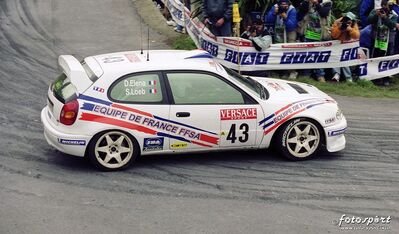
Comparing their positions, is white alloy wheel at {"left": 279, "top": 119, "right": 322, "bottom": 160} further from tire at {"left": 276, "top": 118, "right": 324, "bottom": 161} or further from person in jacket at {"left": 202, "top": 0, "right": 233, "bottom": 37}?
person in jacket at {"left": 202, "top": 0, "right": 233, "bottom": 37}

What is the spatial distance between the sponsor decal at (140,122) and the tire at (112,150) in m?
0.17

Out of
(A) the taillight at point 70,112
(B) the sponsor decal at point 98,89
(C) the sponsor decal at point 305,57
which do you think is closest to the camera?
(A) the taillight at point 70,112

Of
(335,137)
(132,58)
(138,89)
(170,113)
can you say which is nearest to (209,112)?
(170,113)

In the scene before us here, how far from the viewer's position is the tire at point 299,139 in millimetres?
8703

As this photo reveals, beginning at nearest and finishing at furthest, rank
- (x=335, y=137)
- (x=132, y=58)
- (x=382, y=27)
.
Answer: (x=132, y=58), (x=335, y=137), (x=382, y=27)

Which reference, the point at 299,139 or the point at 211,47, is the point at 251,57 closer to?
the point at 211,47

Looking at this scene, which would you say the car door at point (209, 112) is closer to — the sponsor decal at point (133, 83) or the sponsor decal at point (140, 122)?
the sponsor decal at point (140, 122)

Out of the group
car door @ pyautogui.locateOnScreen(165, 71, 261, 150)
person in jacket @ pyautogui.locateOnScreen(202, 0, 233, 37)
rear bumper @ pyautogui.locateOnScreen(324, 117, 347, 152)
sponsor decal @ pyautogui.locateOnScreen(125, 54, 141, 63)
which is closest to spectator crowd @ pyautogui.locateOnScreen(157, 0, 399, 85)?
person in jacket @ pyautogui.locateOnScreen(202, 0, 233, 37)

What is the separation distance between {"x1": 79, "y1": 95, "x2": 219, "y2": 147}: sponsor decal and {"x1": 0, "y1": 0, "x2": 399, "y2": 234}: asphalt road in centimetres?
44

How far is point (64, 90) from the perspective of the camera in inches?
332

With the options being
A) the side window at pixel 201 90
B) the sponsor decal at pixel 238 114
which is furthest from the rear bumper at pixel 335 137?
the side window at pixel 201 90

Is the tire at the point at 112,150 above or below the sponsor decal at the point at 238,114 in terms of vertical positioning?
below

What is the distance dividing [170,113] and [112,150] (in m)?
0.86

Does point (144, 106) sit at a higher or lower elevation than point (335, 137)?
higher
